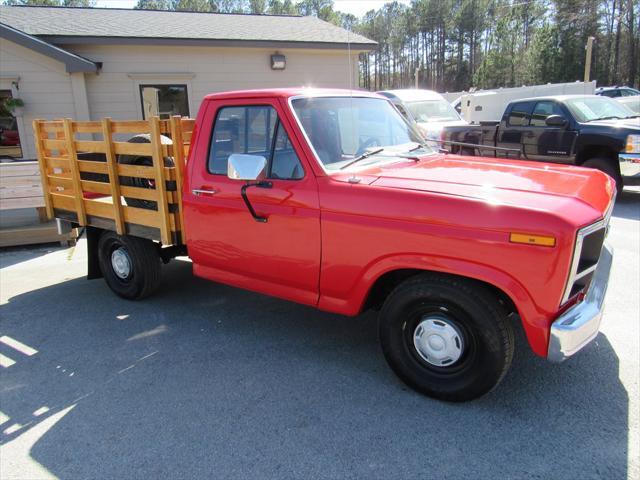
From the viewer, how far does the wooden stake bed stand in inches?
169

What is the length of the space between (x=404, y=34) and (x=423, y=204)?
81.2 m

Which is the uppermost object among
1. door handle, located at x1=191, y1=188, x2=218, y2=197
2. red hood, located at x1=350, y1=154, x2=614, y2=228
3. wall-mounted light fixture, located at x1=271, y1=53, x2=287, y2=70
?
wall-mounted light fixture, located at x1=271, y1=53, x2=287, y2=70

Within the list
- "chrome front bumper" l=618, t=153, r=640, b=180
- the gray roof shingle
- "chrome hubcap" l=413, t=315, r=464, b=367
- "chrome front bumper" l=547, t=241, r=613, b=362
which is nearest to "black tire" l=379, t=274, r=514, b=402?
"chrome hubcap" l=413, t=315, r=464, b=367

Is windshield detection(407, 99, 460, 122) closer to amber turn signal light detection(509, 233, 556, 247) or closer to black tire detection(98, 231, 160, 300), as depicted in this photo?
black tire detection(98, 231, 160, 300)

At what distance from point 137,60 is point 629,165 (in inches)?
423

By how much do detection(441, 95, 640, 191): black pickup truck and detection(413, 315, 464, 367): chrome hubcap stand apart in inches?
237

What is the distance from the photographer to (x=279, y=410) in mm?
3143

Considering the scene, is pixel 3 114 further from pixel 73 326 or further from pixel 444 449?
pixel 444 449

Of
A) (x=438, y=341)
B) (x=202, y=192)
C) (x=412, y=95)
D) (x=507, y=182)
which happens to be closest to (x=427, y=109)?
(x=412, y=95)

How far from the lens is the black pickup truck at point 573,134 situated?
332 inches

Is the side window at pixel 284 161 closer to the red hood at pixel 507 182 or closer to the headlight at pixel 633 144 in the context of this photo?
the red hood at pixel 507 182

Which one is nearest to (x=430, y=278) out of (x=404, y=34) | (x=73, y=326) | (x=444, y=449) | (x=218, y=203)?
(x=444, y=449)

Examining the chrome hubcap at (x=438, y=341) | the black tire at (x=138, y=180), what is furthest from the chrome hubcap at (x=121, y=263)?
the chrome hubcap at (x=438, y=341)

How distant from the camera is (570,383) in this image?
3303mm
